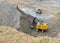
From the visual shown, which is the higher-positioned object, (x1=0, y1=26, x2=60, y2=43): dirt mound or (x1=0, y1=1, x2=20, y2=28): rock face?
(x1=0, y1=26, x2=60, y2=43): dirt mound

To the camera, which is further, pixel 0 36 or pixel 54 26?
pixel 54 26

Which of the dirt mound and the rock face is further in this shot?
the rock face

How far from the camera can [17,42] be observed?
550 centimetres

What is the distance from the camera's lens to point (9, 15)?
11.1 metres

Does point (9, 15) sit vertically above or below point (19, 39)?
below

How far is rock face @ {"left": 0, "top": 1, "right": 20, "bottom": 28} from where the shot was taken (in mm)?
10430

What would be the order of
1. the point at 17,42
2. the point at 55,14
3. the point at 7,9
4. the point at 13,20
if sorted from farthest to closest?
1. the point at 55,14
2. the point at 7,9
3. the point at 13,20
4. the point at 17,42

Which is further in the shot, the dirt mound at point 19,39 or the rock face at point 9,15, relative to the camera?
the rock face at point 9,15

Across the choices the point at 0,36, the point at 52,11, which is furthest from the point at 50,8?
the point at 0,36

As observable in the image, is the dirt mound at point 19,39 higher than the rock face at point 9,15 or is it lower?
higher

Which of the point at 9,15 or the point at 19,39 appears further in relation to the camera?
the point at 9,15

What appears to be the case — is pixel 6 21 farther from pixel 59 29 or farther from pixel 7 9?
pixel 59 29

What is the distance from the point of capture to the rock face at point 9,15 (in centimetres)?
1043

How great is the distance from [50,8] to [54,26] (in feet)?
15.5
